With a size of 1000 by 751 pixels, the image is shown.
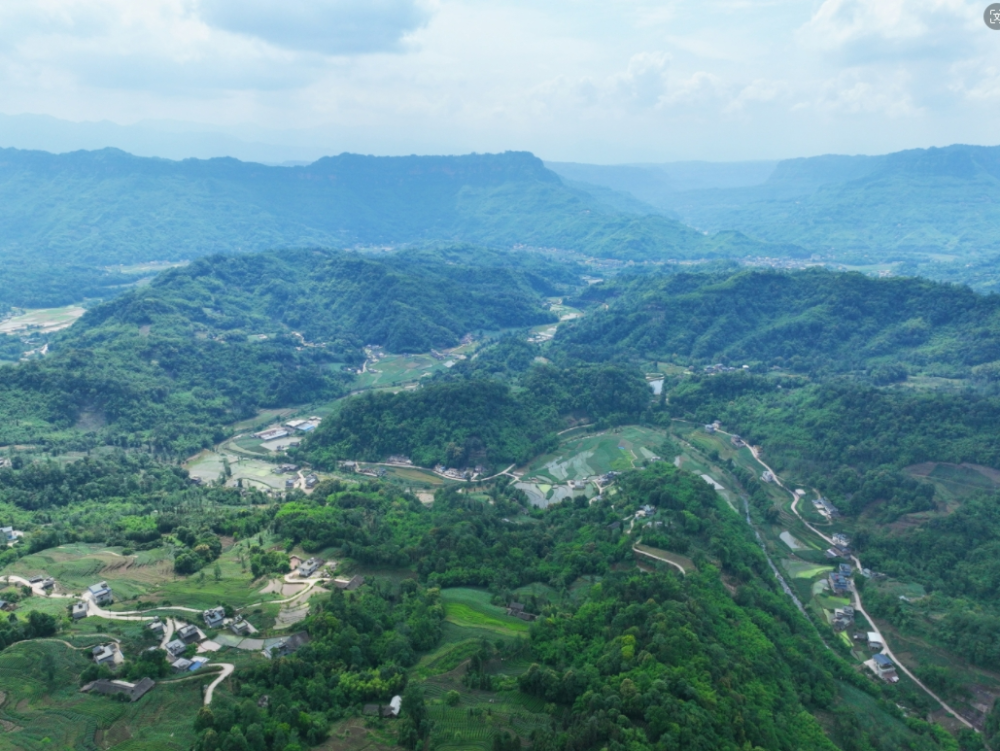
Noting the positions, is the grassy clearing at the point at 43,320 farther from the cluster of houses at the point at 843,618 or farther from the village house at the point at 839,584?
the cluster of houses at the point at 843,618

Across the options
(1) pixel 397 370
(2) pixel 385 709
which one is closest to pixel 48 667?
(2) pixel 385 709

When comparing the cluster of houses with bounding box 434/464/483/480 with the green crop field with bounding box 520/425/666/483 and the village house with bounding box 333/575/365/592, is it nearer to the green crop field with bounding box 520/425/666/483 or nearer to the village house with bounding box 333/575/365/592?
the green crop field with bounding box 520/425/666/483

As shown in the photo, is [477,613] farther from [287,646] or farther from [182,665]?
[182,665]

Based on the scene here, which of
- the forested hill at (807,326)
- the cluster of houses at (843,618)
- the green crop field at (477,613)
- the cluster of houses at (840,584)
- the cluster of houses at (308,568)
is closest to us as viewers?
the green crop field at (477,613)

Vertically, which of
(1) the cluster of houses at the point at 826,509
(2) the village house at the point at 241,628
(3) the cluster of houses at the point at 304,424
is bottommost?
(1) the cluster of houses at the point at 826,509

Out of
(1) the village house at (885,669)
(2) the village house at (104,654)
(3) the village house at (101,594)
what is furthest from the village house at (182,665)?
(1) the village house at (885,669)

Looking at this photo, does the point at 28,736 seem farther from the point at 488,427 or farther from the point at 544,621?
the point at 488,427

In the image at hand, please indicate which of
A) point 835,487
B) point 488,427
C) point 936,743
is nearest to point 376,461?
point 488,427

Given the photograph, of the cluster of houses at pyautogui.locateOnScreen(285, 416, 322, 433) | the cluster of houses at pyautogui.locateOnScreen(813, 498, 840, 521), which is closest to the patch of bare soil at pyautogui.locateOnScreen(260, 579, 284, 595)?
the cluster of houses at pyautogui.locateOnScreen(285, 416, 322, 433)
